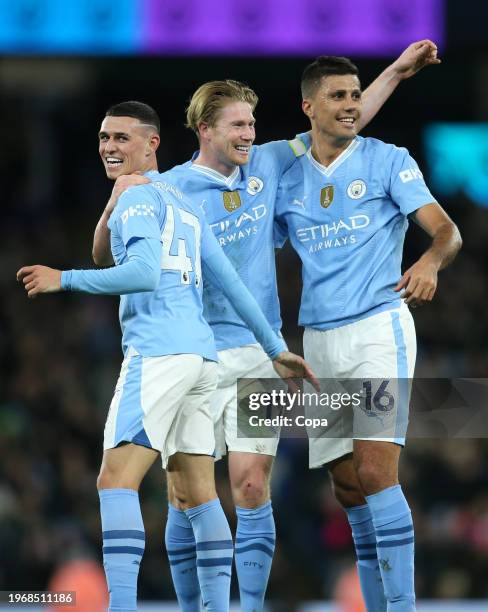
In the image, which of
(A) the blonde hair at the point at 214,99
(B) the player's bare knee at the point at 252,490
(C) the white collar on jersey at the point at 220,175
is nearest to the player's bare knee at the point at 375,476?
(B) the player's bare knee at the point at 252,490

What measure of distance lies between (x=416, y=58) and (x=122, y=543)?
8.47 ft

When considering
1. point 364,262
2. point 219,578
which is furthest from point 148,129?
point 219,578

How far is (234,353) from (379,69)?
7.55 metres

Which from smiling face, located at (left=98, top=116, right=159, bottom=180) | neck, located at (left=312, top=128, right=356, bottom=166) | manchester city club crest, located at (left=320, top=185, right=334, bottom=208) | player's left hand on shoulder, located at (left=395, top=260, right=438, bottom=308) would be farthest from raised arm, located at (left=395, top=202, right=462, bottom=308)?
smiling face, located at (left=98, top=116, right=159, bottom=180)

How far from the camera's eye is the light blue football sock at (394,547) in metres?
4.71

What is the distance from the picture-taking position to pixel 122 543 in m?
4.38

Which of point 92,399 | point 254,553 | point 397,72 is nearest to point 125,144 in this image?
point 397,72

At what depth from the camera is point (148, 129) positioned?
484cm

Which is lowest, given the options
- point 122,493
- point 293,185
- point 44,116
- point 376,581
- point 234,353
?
point 376,581

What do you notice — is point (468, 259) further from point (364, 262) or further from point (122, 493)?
point (122, 493)

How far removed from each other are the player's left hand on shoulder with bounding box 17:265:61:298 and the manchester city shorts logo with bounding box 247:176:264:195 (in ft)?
4.05

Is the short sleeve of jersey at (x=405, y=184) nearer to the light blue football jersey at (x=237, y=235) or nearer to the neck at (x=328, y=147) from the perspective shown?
the neck at (x=328, y=147)

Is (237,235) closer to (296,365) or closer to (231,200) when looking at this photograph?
(231,200)

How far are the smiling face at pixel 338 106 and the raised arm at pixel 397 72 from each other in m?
0.31
